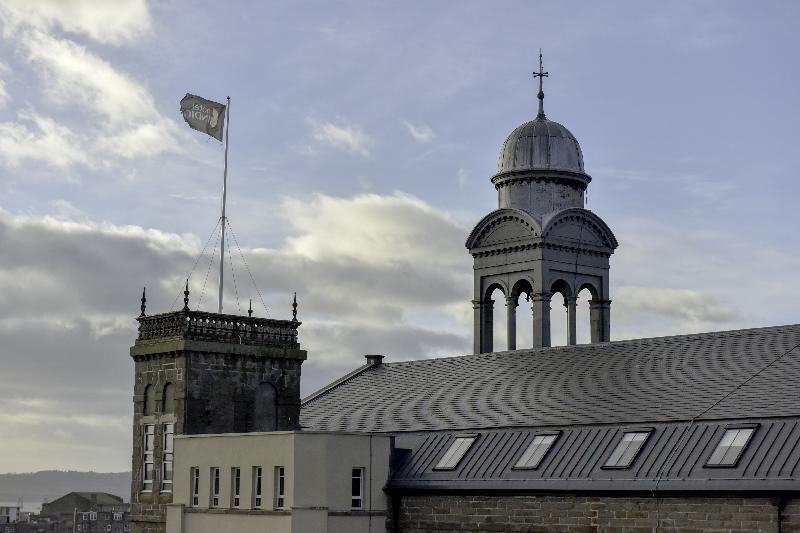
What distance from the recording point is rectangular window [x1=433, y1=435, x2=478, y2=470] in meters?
51.2

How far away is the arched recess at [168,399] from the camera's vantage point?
56.7 m

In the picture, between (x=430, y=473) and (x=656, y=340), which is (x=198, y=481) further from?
(x=656, y=340)

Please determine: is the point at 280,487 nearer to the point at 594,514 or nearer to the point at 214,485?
the point at 214,485

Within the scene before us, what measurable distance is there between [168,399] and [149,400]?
142cm

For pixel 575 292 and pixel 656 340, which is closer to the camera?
pixel 656 340

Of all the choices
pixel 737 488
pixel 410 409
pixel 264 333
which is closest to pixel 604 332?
pixel 410 409

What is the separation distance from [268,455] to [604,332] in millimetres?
23894

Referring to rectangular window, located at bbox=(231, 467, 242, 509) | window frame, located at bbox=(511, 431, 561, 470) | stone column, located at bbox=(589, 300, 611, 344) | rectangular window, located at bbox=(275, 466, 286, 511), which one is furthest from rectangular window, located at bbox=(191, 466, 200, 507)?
stone column, located at bbox=(589, 300, 611, 344)

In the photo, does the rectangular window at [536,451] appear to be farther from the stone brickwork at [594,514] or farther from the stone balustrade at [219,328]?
the stone balustrade at [219,328]

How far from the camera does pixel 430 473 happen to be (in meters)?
51.4

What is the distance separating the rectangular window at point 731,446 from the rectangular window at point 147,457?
25405 millimetres

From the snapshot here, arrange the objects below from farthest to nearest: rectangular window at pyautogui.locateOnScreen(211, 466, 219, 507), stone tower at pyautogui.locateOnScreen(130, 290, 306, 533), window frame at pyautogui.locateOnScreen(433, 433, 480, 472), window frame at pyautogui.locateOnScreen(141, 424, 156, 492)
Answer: window frame at pyautogui.locateOnScreen(141, 424, 156, 492), stone tower at pyautogui.locateOnScreen(130, 290, 306, 533), rectangular window at pyautogui.locateOnScreen(211, 466, 219, 507), window frame at pyautogui.locateOnScreen(433, 433, 480, 472)

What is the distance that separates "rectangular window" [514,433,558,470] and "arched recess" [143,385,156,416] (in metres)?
17.4

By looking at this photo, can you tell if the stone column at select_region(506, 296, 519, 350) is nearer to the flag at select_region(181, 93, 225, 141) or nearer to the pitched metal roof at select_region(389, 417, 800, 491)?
the pitched metal roof at select_region(389, 417, 800, 491)
